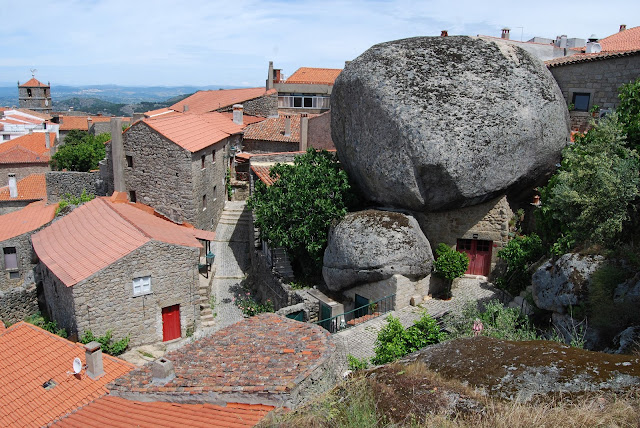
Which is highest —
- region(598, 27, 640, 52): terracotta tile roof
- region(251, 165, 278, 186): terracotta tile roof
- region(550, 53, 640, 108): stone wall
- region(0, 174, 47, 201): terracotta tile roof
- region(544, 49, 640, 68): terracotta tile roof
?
region(598, 27, 640, 52): terracotta tile roof

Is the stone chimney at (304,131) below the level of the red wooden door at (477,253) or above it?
above

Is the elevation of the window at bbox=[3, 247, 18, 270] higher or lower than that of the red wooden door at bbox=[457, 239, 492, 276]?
lower

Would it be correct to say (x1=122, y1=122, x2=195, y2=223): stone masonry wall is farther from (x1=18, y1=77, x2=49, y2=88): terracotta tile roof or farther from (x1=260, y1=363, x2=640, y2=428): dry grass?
(x1=18, y1=77, x2=49, y2=88): terracotta tile roof

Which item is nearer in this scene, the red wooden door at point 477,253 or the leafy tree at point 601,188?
the leafy tree at point 601,188

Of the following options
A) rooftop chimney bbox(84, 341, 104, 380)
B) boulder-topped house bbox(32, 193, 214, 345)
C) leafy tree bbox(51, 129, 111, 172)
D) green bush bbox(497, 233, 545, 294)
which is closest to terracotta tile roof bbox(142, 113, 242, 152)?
boulder-topped house bbox(32, 193, 214, 345)

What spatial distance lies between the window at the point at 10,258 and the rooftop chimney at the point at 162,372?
791 inches

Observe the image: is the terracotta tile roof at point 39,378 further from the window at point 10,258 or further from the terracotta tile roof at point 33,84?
the terracotta tile roof at point 33,84

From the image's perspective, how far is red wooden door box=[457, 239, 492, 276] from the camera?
62.5 ft

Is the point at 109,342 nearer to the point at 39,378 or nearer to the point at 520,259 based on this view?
the point at 39,378

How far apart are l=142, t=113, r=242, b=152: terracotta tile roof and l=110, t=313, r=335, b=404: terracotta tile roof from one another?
14481mm

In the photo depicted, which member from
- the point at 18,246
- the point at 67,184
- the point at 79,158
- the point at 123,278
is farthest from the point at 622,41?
the point at 79,158

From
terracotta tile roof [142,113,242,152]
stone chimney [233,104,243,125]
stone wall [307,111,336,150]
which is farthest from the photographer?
stone chimney [233,104,243,125]

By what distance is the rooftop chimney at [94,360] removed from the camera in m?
13.2

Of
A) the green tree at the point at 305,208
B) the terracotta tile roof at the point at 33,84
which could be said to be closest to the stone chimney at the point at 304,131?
the green tree at the point at 305,208
